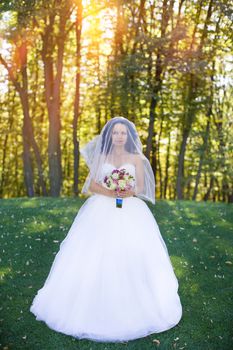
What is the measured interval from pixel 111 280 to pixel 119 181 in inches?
58.0

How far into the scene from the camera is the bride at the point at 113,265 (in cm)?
611

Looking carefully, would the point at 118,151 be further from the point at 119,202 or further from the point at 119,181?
the point at 119,202

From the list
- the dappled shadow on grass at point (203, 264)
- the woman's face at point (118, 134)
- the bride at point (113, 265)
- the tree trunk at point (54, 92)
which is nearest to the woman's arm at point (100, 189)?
the bride at point (113, 265)

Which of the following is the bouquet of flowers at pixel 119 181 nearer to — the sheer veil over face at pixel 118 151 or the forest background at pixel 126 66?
the sheer veil over face at pixel 118 151

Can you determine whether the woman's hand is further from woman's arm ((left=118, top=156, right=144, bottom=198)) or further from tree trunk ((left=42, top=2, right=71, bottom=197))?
tree trunk ((left=42, top=2, right=71, bottom=197))

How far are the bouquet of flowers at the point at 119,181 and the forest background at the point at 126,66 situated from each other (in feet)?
33.4

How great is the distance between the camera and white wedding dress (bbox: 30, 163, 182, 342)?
6.09m

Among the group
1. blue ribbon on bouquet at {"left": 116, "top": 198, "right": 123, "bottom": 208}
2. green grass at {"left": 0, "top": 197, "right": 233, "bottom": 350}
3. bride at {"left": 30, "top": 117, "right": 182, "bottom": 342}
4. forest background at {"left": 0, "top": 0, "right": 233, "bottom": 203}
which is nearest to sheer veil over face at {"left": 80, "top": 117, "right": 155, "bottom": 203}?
bride at {"left": 30, "top": 117, "right": 182, "bottom": 342}

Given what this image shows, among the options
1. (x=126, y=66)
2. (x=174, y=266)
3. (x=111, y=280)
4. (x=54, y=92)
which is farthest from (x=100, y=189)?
(x=54, y=92)

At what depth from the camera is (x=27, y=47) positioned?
2191 cm

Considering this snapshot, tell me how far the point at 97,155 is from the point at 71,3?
513 inches

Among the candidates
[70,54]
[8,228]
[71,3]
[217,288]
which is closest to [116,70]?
[71,3]

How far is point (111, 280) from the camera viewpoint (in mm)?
6230

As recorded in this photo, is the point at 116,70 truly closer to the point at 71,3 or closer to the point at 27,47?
the point at 71,3
